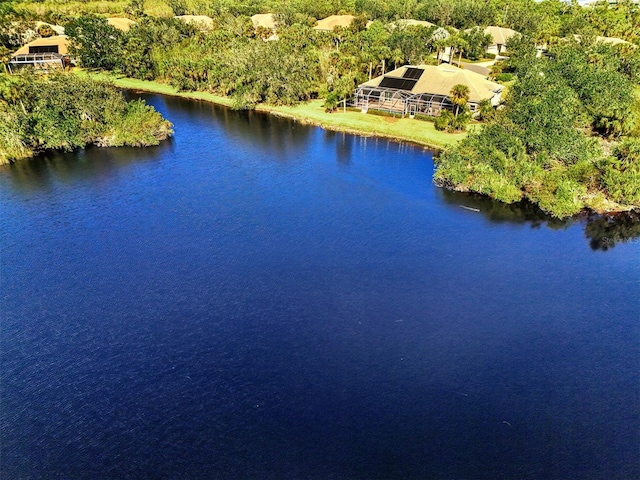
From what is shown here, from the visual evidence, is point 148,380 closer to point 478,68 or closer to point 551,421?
point 551,421

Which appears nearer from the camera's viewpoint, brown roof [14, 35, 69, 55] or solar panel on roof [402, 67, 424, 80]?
solar panel on roof [402, 67, 424, 80]

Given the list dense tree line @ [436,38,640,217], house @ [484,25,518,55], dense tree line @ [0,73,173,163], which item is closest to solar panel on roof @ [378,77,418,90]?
dense tree line @ [436,38,640,217]

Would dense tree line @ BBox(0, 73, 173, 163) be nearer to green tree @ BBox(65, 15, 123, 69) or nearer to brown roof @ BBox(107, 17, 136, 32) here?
green tree @ BBox(65, 15, 123, 69)

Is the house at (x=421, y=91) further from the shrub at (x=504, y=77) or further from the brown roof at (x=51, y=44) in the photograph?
the brown roof at (x=51, y=44)

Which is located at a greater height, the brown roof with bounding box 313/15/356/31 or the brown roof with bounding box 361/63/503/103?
the brown roof with bounding box 313/15/356/31

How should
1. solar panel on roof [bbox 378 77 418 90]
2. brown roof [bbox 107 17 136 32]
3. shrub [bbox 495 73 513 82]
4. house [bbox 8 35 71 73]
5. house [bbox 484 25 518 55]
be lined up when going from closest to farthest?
solar panel on roof [bbox 378 77 418 90], shrub [bbox 495 73 513 82], house [bbox 8 35 71 73], house [bbox 484 25 518 55], brown roof [bbox 107 17 136 32]

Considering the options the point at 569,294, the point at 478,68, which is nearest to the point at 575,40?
the point at 478,68
